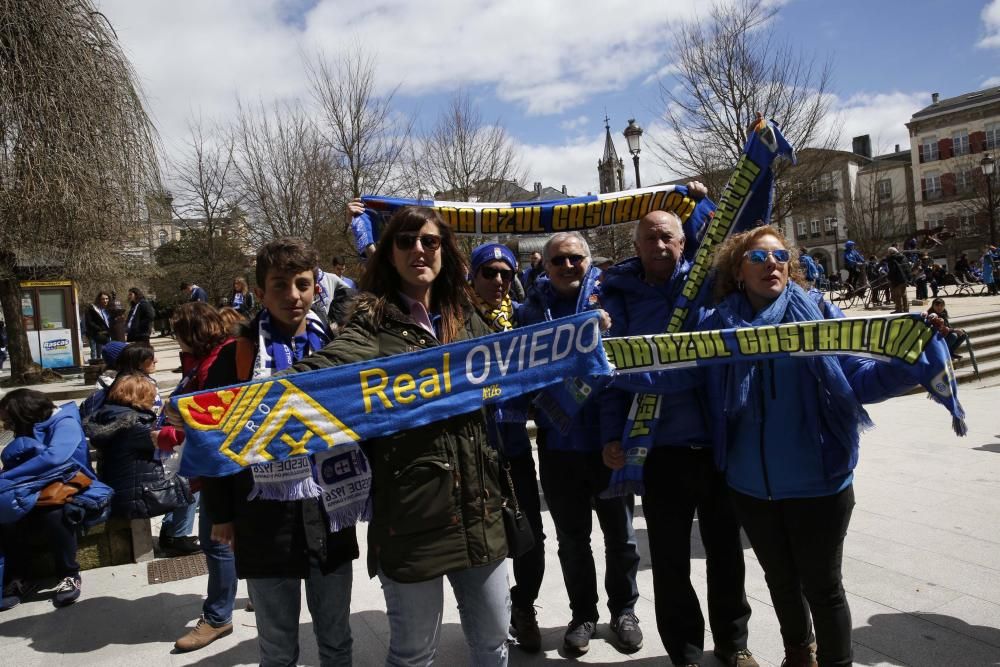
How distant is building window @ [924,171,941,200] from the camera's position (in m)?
56.9

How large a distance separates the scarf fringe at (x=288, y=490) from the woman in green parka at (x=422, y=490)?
0.94 ft

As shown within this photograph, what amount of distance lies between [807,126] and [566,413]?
56.5 feet

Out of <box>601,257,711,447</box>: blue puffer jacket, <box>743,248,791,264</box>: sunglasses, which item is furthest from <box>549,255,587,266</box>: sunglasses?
<box>743,248,791,264</box>: sunglasses

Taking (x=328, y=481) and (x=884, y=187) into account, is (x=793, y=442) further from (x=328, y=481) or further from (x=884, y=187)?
(x=884, y=187)

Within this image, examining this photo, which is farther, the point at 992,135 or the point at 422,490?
the point at 992,135

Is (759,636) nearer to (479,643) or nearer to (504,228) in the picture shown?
(479,643)

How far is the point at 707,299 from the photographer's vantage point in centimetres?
295

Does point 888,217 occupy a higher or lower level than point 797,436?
higher

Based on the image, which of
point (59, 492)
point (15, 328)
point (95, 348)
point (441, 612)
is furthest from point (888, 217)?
point (441, 612)

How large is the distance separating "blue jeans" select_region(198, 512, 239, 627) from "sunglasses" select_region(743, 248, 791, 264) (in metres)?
3.13

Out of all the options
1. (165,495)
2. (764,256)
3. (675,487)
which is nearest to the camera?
(764,256)

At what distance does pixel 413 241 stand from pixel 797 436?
5.34 ft

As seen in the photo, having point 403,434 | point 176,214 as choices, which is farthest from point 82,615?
point 176,214

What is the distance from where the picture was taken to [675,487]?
2.94 metres
